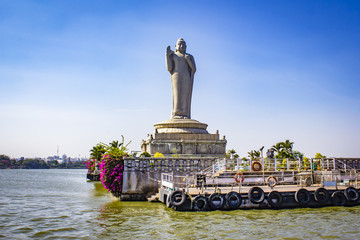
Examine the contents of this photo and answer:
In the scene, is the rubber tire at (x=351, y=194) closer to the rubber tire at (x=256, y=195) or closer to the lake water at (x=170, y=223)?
the lake water at (x=170, y=223)

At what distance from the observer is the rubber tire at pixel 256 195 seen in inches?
644

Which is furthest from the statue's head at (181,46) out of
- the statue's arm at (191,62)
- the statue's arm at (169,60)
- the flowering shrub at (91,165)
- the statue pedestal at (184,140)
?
the flowering shrub at (91,165)

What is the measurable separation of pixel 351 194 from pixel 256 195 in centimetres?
493

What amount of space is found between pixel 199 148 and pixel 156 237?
21900 mm

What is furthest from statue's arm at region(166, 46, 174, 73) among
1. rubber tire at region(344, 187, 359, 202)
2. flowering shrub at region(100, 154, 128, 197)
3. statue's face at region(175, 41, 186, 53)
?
rubber tire at region(344, 187, 359, 202)

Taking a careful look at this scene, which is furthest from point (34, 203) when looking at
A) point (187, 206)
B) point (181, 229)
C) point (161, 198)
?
point (181, 229)

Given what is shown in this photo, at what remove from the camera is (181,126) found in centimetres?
3428

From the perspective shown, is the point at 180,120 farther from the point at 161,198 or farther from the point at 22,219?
the point at 22,219

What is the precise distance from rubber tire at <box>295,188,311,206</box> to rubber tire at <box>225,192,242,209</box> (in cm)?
277

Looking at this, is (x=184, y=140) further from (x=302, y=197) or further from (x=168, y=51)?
(x=302, y=197)

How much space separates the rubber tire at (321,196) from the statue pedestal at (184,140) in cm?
1576

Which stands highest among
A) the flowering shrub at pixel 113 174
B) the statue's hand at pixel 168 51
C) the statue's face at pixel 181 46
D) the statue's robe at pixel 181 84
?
→ the statue's face at pixel 181 46

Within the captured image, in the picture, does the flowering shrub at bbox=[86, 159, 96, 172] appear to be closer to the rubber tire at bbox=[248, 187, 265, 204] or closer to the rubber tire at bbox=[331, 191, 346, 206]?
the rubber tire at bbox=[248, 187, 265, 204]

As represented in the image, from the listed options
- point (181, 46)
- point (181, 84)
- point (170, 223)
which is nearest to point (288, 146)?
point (181, 84)
